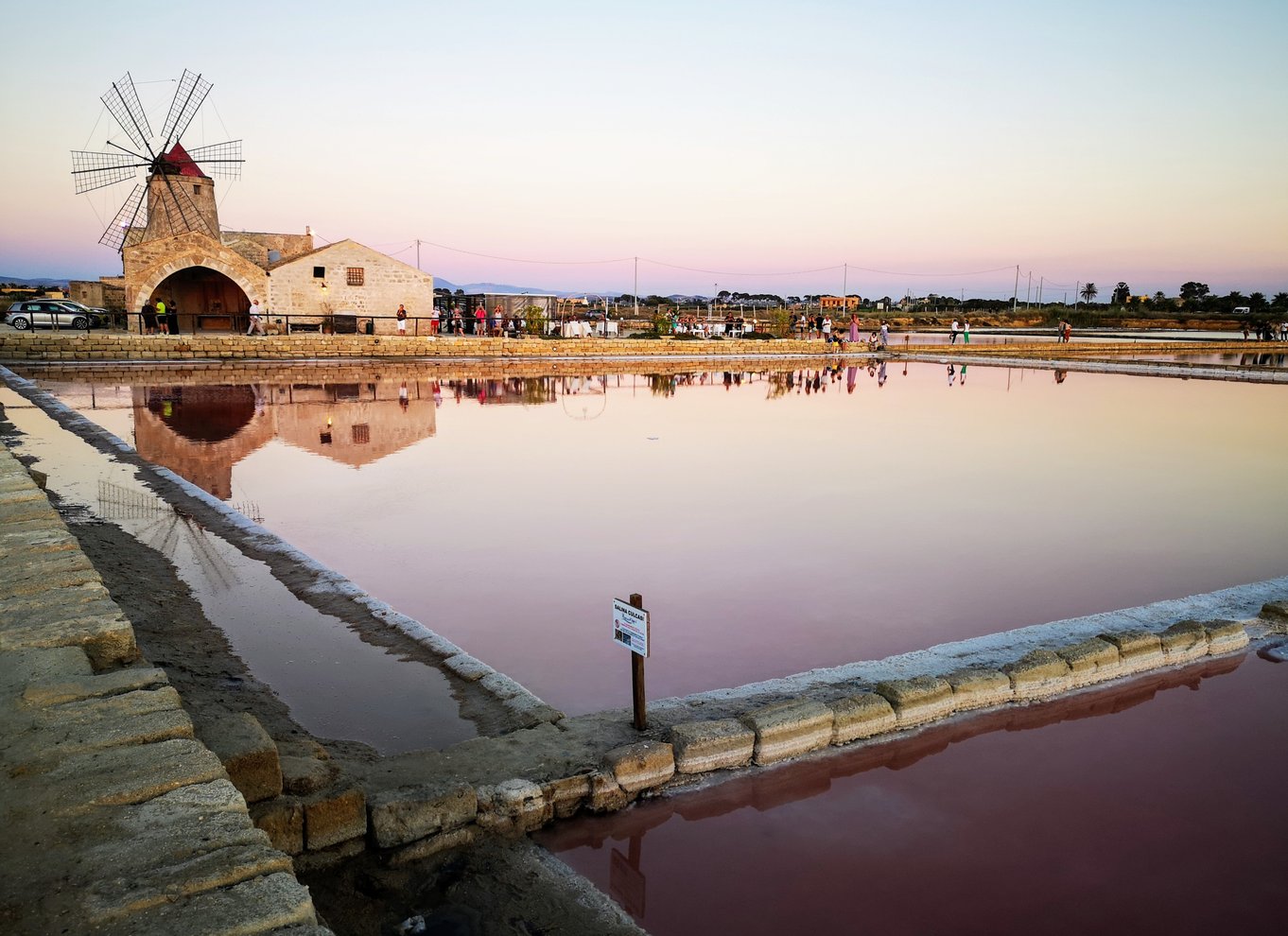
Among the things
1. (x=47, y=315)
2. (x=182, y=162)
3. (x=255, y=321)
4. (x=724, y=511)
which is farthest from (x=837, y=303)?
(x=724, y=511)

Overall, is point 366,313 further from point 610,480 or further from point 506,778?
point 506,778

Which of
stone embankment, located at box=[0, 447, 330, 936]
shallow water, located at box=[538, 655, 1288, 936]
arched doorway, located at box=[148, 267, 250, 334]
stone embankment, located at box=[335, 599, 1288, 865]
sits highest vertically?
arched doorway, located at box=[148, 267, 250, 334]

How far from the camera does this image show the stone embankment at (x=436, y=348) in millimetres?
22438

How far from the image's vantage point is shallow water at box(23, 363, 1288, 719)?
562cm

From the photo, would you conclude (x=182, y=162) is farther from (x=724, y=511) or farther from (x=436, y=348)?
(x=724, y=511)

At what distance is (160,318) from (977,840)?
28766 millimetres

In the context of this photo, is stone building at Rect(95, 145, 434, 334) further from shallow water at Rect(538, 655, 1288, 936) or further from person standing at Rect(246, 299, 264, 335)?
shallow water at Rect(538, 655, 1288, 936)

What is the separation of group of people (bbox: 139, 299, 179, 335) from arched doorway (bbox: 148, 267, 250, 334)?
133 centimetres

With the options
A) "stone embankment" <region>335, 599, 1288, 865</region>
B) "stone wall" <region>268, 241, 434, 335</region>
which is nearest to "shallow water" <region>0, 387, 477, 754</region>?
"stone embankment" <region>335, 599, 1288, 865</region>

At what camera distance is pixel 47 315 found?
87.6ft

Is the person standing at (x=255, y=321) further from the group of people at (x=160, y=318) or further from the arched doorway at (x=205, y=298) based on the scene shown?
the group of people at (x=160, y=318)

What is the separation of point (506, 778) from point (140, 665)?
59.1 inches

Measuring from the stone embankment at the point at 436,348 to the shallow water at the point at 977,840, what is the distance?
23.1m

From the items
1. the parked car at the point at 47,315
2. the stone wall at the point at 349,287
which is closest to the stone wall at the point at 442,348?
the stone wall at the point at 349,287
